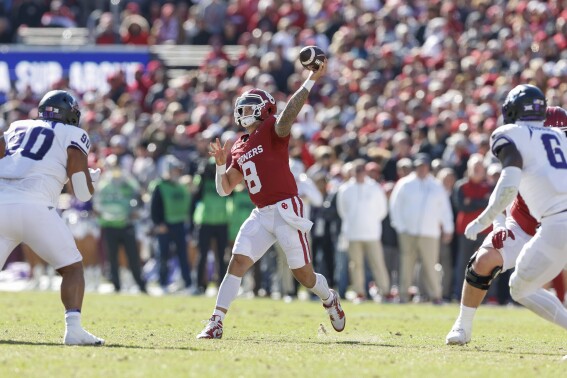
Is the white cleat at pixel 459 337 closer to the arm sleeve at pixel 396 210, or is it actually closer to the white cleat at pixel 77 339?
the white cleat at pixel 77 339

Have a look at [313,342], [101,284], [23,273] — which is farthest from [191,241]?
[313,342]

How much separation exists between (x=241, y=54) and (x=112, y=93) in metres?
2.69

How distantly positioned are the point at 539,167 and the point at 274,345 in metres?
2.42

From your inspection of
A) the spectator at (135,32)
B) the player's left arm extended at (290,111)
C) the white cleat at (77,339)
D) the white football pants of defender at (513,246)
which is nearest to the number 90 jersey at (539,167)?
the white football pants of defender at (513,246)

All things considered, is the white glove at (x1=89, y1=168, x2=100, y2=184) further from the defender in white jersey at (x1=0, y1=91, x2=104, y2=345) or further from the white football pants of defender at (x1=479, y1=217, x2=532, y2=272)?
the white football pants of defender at (x1=479, y1=217, x2=532, y2=272)

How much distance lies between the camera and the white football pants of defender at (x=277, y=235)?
10.7m

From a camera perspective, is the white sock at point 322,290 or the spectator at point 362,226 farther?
the spectator at point 362,226

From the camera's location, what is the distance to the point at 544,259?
8.94 meters

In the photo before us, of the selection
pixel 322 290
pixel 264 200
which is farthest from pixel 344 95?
pixel 264 200

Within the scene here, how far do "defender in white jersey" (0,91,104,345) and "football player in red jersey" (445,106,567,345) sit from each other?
2.79 m

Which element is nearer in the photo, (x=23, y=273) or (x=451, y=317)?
(x=451, y=317)

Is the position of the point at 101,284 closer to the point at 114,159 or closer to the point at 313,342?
the point at 114,159

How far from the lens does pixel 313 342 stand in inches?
413

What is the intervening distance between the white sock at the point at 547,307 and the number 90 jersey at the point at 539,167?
562mm
